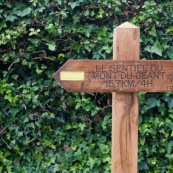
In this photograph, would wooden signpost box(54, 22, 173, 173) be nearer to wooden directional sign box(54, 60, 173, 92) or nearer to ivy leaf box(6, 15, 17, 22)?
wooden directional sign box(54, 60, 173, 92)

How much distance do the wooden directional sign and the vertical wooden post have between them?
0.16ft

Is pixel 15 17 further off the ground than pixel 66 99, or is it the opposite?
pixel 15 17

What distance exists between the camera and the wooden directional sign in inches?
63.8

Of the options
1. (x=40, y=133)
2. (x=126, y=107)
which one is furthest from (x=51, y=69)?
(x=126, y=107)

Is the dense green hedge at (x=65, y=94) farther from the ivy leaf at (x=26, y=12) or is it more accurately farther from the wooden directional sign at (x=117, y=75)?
the wooden directional sign at (x=117, y=75)

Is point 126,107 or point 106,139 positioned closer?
point 126,107

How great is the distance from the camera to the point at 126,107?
1.67 meters

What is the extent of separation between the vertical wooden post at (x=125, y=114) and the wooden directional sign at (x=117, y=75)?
0.16 feet

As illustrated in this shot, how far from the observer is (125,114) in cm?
167

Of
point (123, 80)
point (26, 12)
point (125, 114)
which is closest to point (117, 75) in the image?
point (123, 80)

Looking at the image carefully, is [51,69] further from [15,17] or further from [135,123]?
[135,123]

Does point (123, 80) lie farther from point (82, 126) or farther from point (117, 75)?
point (82, 126)

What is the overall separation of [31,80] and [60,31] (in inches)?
17.2

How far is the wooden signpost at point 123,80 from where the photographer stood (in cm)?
162
